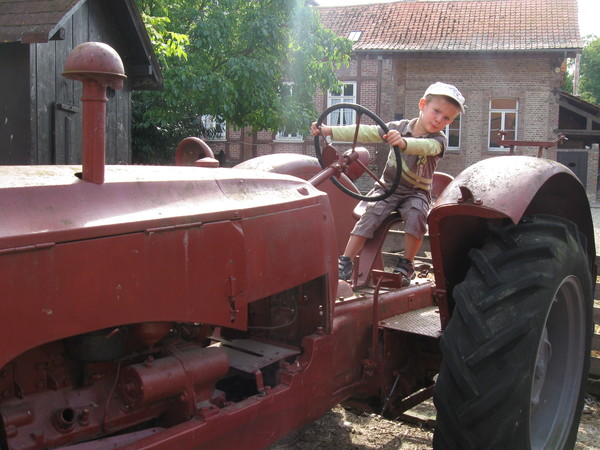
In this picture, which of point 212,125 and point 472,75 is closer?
A: point 212,125

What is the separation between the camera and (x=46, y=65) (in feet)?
26.3

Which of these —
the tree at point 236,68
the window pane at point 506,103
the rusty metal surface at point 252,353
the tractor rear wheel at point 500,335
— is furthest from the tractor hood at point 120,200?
the window pane at point 506,103

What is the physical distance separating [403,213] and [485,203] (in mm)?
996

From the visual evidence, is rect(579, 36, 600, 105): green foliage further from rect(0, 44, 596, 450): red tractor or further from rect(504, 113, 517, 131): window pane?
rect(0, 44, 596, 450): red tractor

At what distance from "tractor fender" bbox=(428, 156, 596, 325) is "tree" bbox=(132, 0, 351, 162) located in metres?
9.70

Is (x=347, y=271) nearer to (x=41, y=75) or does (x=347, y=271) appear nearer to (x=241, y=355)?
(x=241, y=355)

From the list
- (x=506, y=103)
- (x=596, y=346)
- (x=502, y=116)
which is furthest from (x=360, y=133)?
(x=506, y=103)

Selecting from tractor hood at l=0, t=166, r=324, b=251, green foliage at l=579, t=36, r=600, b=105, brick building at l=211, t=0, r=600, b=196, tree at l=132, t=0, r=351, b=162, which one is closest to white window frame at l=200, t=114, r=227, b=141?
brick building at l=211, t=0, r=600, b=196

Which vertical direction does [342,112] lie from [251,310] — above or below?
above

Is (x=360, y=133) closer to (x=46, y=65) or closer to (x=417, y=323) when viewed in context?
(x=417, y=323)

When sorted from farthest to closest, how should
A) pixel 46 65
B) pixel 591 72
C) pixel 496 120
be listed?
pixel 591 72 < pixel 496 120 < pixel 46 65

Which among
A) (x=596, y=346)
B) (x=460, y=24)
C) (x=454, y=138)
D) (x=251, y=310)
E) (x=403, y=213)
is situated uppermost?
(x=460, y=24)

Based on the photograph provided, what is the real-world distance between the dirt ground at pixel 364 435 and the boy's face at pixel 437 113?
5.03ft

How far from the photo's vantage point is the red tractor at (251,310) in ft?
5.55
